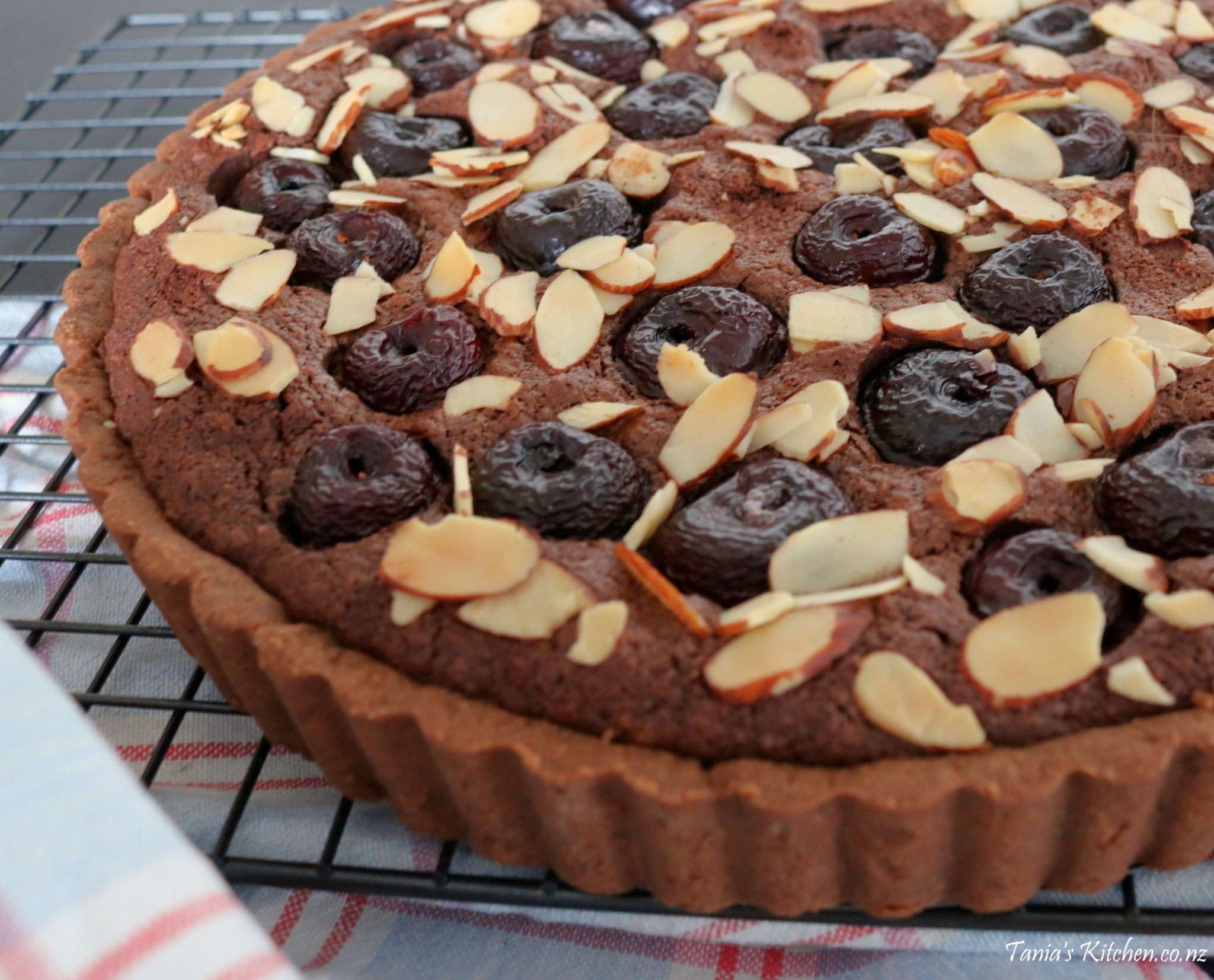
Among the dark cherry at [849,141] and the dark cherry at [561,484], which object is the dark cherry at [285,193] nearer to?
the dark cherry at [561,484]

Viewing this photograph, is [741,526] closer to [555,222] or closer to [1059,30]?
[555,222]

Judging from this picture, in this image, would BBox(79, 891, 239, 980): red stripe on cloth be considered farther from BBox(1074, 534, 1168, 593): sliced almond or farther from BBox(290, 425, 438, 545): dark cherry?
BBox(1074, 534, 1168, 593): sliced almond

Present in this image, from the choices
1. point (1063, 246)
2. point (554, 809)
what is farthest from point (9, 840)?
point (1063, 246)

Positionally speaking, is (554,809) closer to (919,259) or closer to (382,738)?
(382,738)

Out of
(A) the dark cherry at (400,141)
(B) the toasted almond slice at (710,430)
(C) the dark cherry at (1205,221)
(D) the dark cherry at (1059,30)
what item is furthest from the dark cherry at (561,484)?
(D) the dark cherry at (1059,30)

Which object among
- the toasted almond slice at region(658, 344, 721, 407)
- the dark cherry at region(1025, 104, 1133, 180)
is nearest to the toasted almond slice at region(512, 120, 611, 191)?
the toasted almond slice at region(658, 344, 721, 407)

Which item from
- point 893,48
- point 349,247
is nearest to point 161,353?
point 349,247
